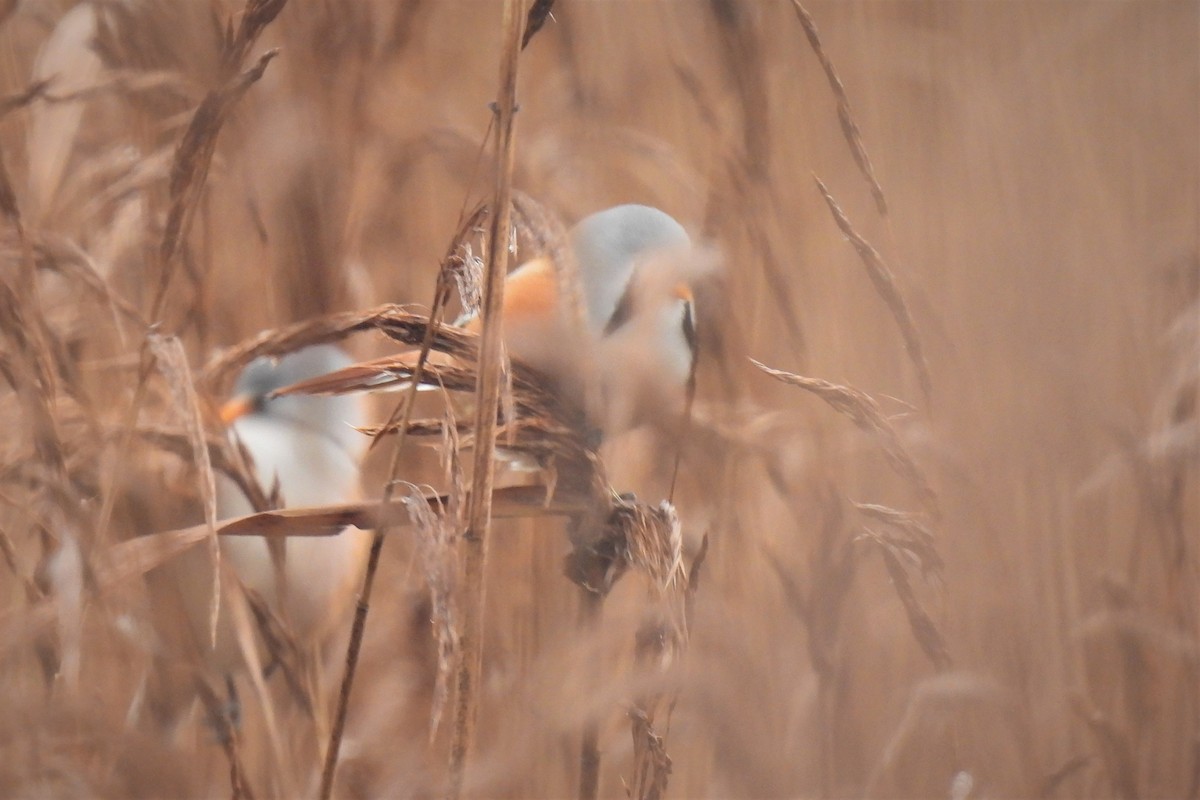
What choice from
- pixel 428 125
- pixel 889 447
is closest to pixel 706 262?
pixel 889 447

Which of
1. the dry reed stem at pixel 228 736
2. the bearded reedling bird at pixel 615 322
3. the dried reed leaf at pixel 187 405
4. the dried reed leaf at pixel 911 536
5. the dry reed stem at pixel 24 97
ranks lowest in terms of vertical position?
the dry reed stem at pixel 228 736

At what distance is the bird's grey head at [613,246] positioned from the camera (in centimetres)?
42

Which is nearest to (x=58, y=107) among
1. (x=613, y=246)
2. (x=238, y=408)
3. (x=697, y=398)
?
(x=238, y=408)

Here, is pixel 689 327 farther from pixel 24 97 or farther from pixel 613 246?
pixel 24 97

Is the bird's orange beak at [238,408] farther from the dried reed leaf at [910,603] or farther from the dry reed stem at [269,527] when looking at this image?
the dried reed leaf at [910,603]

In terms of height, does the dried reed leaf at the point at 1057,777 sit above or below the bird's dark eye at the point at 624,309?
below

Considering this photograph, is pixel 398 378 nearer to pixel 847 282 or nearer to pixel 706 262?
pixel 706 262

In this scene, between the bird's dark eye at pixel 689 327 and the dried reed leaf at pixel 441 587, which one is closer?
the dried reed leaf at pixel 441 587

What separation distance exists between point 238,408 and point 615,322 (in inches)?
10.2

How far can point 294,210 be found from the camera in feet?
1.89

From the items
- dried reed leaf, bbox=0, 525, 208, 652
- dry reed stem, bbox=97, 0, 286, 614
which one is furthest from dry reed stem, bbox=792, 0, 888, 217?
dried reed leaf, bbox=0, 525, 208, 652

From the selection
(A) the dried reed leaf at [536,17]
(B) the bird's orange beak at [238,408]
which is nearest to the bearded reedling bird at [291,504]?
(B) the bird's orange beak at [238,408]

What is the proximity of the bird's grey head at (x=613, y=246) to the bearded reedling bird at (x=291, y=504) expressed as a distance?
0.51ft

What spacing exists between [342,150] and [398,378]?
0.29 m
